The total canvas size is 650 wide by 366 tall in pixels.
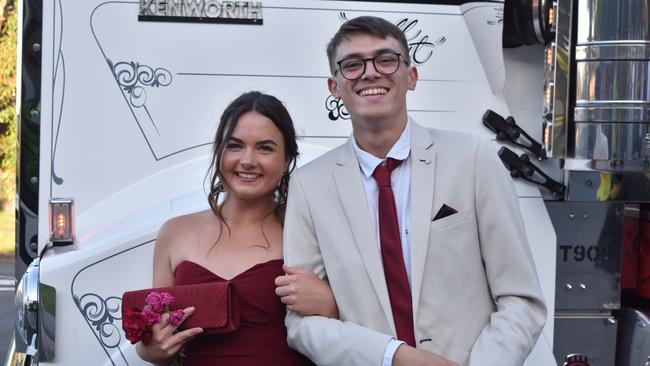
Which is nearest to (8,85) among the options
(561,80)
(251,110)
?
(251,110)

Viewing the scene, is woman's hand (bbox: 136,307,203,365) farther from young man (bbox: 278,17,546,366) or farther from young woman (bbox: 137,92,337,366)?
young man (bbox: 278,17,546,366)

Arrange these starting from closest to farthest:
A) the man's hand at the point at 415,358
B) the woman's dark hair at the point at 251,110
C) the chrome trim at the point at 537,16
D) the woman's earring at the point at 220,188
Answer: the man's hand at the point at 415,358 < the woman's dark hair at the point at 251,110 < the woman's earring at the point at 220,188 < the chrome trim at the point at 537,16

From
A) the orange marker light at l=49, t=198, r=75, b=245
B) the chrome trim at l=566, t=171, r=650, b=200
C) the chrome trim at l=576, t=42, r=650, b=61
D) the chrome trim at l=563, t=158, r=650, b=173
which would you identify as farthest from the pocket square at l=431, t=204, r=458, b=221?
the orange marker light at l=49, t=198, r=75, b=245

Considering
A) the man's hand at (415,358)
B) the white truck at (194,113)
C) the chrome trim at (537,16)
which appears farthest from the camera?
the chrome trim at (537,16)

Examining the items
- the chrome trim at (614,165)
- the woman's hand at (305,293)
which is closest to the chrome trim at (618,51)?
the chrome trim at (614,165)

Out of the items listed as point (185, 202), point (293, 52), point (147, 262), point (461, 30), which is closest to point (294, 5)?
point (293, 52)

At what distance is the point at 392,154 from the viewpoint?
2.12 meters

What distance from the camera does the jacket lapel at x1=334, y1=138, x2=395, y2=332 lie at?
2.06 m

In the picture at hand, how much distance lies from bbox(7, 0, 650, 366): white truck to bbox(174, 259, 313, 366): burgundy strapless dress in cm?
42

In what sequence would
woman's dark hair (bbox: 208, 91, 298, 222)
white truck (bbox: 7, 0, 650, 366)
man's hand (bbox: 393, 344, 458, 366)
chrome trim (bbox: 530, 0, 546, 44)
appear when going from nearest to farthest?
man's hand (bbox: 393, 344, 458, 366), woman's dark hair (bbox: 208, 91, 298, 222), white truck (bbox: 7, 0, 650, 366), chrome trim (bbox: 530, 0, 546, 44)

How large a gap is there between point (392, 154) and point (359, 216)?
172 millimetres

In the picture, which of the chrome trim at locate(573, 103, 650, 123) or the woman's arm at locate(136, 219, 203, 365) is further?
the chrome trim at locate(573, 103, 650, 123)

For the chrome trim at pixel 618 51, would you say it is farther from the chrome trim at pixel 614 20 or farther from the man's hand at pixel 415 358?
the man's hand at pixel 415 358

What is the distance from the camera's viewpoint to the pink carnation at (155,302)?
2.15 m
